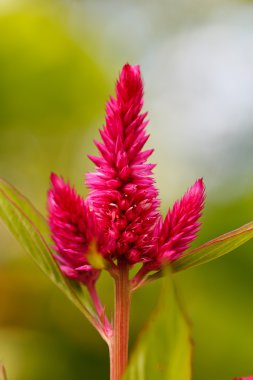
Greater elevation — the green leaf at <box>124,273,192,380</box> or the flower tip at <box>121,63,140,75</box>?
the flower tip at <box>121,63,140,75</box>

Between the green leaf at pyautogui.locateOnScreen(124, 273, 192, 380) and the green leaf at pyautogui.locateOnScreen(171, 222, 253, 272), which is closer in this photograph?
the green leaf at pyautogui.locateOnScreen(124, 273, 192, 380)

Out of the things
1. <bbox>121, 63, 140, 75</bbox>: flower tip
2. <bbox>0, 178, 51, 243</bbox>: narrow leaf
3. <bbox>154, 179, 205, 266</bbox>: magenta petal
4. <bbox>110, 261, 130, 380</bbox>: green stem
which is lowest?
<bbox>110, 261, 130, 380</bbox>: green stem

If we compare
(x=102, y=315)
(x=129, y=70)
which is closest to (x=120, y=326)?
(x=102, y=315)

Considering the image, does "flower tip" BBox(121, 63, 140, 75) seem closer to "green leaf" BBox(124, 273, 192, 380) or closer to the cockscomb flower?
the cockscomb flower

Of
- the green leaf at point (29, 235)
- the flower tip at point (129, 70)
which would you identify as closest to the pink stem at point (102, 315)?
the green leaf at point (29, 235)

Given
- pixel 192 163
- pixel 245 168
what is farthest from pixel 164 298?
pixel 192 163

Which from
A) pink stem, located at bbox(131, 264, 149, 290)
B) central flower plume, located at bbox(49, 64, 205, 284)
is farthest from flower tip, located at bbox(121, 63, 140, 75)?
pink stem, located at bbox(131, 264, 149, 290)
